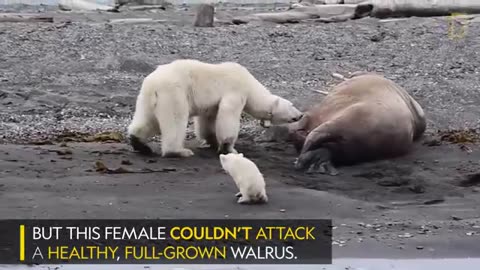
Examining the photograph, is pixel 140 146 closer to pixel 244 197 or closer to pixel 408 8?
pixel 244 197

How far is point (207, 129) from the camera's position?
8.09 m

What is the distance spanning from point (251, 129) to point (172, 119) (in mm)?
1954

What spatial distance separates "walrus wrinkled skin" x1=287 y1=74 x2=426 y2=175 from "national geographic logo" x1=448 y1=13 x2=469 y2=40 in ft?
20.6

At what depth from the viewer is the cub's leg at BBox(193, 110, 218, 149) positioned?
26.3 feet

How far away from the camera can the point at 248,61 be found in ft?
41.8

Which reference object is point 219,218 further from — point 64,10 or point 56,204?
point 64,10

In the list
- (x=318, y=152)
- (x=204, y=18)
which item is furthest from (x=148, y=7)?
(x=318, y=152)

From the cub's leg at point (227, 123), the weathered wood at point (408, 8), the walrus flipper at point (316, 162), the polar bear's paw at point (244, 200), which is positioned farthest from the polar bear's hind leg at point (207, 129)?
the weathered wood at point (408, 8)

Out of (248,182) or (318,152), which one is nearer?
(248,182)

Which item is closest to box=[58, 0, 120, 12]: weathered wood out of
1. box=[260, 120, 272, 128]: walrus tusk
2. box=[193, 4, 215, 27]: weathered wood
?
box=[193, 4, 215, 27]: weathered wood

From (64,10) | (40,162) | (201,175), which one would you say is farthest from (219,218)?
(64,10)

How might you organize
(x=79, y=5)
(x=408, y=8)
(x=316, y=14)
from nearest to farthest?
(x=408, y=8), (x=316, y=14), (x=79, y=5)

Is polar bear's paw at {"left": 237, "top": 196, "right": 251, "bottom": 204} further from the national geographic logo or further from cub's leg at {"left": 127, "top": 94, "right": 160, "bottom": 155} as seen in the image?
the national geographic logo

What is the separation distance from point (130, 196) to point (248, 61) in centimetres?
673
